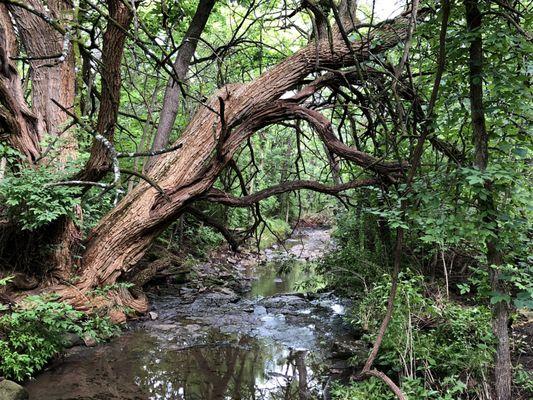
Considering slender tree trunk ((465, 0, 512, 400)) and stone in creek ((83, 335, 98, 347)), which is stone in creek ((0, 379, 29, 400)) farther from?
slender tree trunk ((465, 0, 512, 400))

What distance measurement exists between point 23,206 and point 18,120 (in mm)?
1309

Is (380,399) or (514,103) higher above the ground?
(514,103)

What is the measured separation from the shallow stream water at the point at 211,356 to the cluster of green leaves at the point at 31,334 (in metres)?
0.21

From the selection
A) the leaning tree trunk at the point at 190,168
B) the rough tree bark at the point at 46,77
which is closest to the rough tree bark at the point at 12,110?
the rough tree bark at the point at 46,77

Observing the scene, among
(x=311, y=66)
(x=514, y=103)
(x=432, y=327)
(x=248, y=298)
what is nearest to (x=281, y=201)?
(x=248, y=298)

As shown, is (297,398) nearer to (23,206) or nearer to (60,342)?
(60,342)

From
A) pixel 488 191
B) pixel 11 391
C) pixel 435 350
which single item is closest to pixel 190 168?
pixel 11 391

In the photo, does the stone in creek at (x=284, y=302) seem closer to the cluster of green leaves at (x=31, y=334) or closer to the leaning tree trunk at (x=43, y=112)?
the leaning tree trunk at (x=43, y=112)

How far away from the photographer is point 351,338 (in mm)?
5980

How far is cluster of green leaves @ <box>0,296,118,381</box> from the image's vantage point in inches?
157

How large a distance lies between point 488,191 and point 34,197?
447 cm

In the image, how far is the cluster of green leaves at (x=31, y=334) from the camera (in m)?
3.98

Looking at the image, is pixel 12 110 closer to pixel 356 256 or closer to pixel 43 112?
pixel 43 112

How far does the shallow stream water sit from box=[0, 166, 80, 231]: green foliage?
1.68 metres
